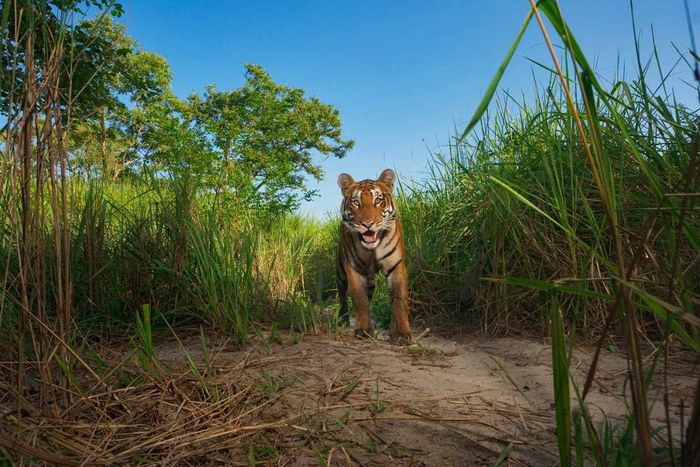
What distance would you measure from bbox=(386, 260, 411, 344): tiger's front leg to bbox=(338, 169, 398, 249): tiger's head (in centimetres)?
32

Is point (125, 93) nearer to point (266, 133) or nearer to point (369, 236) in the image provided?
point (266, 133)

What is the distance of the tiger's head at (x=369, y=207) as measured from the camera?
4383 millimetres

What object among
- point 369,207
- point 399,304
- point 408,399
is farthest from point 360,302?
point 408,399

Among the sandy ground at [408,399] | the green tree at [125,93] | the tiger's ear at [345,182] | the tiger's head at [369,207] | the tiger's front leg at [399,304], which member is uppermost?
the green tree at [125,93]

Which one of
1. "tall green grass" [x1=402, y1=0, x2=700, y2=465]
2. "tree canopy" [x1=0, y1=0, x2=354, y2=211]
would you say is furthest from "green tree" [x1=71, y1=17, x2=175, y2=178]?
"tall green grass" [x1=402, y1=0, x2=700, y2=465]

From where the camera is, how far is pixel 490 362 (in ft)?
9.89

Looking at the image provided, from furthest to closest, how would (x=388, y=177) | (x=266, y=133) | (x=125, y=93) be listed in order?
(x=125, y=93) → (x=266, y=133) → (x=388, y=177)

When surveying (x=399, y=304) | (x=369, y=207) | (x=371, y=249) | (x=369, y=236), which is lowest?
(x=399, y=304)

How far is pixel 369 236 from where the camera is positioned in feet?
14.4

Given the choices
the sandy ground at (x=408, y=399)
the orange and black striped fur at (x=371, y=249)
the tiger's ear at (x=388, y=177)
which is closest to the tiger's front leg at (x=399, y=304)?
the orange and black striped fur at (x=371, y=249)

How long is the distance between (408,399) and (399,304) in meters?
1.91

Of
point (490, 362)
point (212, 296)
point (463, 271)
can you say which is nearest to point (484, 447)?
point (490, 362)

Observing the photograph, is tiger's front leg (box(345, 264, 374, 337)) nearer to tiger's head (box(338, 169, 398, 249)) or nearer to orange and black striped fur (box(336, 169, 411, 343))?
orange and black striped fur (box(336, 169, 411, 343))

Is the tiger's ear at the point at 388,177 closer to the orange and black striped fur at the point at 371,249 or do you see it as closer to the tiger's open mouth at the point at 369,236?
the orange and black striped fur at the point at 371,249
